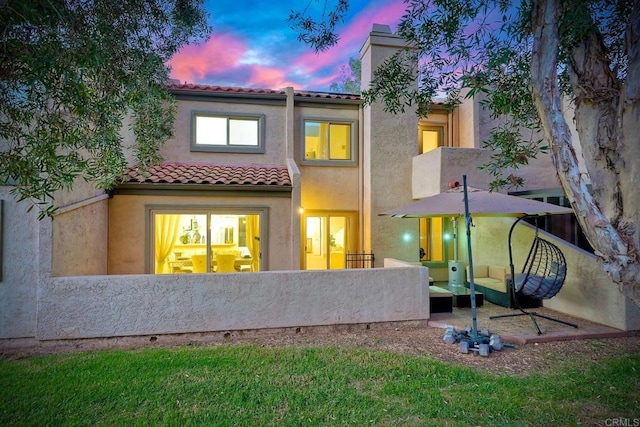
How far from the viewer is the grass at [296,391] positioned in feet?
14.1

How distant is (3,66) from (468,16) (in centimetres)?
718

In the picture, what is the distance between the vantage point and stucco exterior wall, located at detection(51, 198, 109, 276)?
22.9 ft

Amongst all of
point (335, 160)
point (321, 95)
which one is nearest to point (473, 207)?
point (335, 160)

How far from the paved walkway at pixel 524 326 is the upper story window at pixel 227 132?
851cm

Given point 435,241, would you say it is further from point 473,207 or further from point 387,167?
point 473,207

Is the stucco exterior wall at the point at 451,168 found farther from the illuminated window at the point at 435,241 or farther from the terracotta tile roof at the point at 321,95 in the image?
the terracotta tile roof at the point at 321,95

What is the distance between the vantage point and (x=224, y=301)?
7.07 meters

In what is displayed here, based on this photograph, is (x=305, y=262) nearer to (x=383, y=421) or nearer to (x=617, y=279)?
(x=383, y=421)

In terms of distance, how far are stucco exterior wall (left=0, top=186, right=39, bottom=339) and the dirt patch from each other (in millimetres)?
395

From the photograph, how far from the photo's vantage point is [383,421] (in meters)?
4.22

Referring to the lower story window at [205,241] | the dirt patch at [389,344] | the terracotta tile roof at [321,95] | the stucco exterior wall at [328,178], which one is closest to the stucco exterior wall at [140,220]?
the lower story window at [205,241]

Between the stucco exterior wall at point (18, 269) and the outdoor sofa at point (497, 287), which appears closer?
the stucco exterior wall at point (18, 269)

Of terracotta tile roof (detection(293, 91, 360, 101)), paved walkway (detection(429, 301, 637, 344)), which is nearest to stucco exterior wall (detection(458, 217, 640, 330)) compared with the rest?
paved walkway (detection(429, 301, 637, 344))

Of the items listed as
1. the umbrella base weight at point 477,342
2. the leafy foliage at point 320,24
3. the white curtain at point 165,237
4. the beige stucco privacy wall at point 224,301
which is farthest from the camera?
the white curtain at point 165,237
